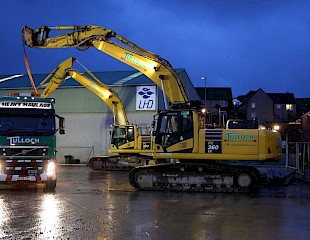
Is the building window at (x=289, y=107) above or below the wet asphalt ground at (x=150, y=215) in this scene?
above

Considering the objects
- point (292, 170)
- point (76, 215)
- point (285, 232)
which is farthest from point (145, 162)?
point (285, 232)

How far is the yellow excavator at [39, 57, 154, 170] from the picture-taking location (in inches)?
1115

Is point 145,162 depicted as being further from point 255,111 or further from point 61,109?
point 255,111

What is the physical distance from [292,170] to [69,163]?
21606 millimetres

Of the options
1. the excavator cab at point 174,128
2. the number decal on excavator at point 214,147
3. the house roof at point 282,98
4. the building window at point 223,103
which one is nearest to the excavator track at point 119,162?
the excavator cab at point 174,128

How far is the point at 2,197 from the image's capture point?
15.9 m

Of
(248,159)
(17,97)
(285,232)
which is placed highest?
(17,97)

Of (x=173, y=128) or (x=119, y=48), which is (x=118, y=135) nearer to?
(x=119, y=48)

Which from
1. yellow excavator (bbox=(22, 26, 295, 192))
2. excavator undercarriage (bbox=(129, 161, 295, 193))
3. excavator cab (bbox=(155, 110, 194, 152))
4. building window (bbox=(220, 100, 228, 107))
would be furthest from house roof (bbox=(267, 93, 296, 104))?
excavator cab (bbox=(155, 110, 194, 152))

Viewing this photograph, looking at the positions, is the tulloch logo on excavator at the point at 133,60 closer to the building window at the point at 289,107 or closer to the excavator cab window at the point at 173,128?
the excavator cab window at the point at 173,128

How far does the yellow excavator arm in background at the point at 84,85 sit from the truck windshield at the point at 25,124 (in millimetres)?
9838

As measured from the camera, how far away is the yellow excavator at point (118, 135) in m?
28.3

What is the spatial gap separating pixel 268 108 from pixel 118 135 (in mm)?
71950

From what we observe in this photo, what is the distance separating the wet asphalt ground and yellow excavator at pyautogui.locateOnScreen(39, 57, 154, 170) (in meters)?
10.0
